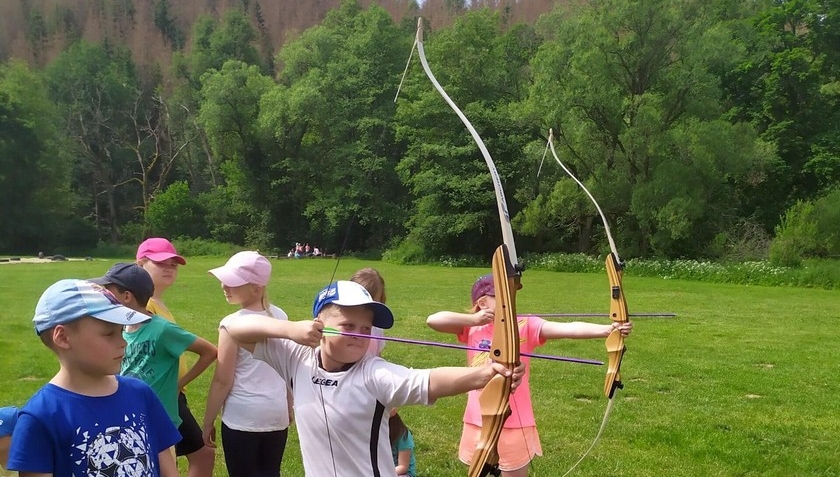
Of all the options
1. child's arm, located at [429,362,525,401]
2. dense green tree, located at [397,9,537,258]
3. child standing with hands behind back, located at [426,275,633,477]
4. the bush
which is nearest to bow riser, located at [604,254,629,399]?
child standing with hands behind back, located at [426,275,633,477]

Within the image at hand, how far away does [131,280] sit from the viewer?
7.72ft

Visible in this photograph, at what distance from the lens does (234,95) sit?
119 ft

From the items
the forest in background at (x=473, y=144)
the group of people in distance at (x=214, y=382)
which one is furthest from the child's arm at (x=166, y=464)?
the forest in background at (x=473, y=144)

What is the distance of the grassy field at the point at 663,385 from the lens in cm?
443

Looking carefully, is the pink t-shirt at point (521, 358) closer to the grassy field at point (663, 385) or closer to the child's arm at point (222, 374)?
the child's arm at point (222, 374)

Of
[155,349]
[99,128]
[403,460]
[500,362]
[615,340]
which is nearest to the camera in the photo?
[500,362]

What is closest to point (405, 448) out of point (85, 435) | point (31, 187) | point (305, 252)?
point (85, 435)

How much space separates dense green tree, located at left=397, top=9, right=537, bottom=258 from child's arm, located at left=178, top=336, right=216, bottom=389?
20260 mm

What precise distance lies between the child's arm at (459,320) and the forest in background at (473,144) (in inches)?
409

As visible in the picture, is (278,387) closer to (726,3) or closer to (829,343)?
(829,343)

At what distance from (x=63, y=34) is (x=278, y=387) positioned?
275 feet

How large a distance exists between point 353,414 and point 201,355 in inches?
43.3

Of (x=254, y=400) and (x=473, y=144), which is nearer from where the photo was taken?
(x=254, y=400)

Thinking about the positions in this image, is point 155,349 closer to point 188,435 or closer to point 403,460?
point 188,435
